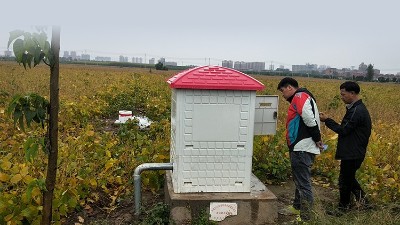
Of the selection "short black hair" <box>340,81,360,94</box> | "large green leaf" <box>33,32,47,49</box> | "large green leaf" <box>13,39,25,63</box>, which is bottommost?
"short black hair" <box>340,81,360,94</box>

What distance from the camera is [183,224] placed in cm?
371

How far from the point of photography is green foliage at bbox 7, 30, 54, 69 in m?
2.20

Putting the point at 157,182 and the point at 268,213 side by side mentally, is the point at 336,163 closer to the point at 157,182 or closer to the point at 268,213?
the point at 268,213

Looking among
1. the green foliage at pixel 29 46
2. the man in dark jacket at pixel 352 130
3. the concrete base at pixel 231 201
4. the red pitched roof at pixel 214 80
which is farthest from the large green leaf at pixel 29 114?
the man in dark jacket at pixel 352 130

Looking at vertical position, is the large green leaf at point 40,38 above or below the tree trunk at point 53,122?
above

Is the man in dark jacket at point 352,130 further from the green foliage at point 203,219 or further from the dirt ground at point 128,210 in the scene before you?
the green foliage at point 203,219

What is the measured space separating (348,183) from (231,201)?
142 cm

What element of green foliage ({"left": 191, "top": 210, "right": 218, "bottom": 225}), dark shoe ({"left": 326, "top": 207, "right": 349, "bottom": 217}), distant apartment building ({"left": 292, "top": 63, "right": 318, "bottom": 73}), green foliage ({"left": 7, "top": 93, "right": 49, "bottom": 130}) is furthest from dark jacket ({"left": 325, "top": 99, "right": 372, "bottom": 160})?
distant apartment building ({"left": 292, "top": 63, "right": 318, "bottom": 73})

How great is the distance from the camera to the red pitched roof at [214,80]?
362cm

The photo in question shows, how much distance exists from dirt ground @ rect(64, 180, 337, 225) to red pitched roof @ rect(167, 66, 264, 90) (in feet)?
4.60

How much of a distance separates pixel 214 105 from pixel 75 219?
6.29 feet

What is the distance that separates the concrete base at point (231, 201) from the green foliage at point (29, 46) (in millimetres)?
1979

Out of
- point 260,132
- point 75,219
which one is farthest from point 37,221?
point 260,132

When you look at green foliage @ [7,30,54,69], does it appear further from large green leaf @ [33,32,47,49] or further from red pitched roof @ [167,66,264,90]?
red pitched roof @ [167,66,264,90]
